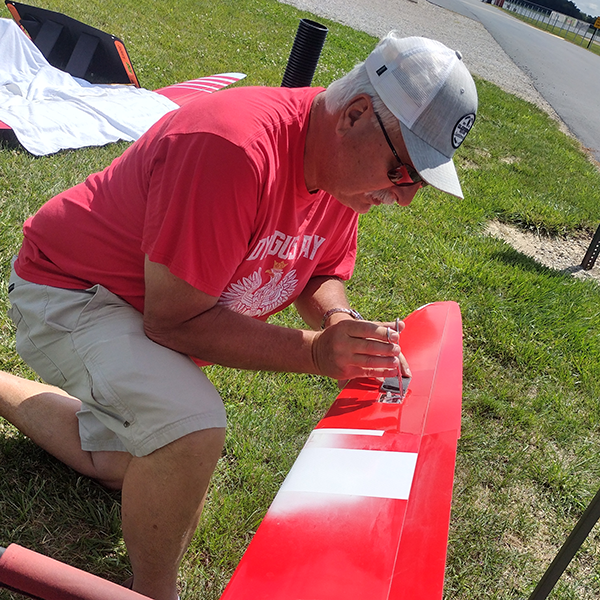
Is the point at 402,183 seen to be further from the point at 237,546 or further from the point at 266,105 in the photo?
the point at 237,546

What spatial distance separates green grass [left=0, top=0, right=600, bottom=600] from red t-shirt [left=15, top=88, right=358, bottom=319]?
26.8 inches

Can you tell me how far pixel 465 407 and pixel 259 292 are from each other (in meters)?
1.56

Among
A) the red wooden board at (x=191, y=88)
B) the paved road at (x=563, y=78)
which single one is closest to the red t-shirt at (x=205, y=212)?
the red wooden board at (x=191, y=88)

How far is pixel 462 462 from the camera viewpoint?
2.71 meters

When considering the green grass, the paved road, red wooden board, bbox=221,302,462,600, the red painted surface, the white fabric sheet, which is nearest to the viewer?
the red painted surface

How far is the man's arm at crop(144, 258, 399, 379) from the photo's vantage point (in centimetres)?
155

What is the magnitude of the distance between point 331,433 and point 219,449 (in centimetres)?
39

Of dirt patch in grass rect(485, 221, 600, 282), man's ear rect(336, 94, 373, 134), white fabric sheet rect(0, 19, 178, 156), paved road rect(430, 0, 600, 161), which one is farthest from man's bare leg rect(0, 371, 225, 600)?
paved road rect(430, 0, 600, 161)

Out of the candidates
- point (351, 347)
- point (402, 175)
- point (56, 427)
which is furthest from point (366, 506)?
point (56, 427)

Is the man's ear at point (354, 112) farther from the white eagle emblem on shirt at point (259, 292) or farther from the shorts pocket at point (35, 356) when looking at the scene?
the shorts pocket at point (35, 356)

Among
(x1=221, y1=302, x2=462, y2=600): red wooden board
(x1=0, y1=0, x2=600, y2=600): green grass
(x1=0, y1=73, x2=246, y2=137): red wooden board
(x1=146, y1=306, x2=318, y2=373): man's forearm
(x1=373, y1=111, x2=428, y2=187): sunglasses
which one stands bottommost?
(x1=0, y1=0, x2=600, y2=600): green grass

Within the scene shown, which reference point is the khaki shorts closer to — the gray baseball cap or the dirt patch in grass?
the gray baseball cap

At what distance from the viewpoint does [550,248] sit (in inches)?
207

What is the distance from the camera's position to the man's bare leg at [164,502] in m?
1.51
